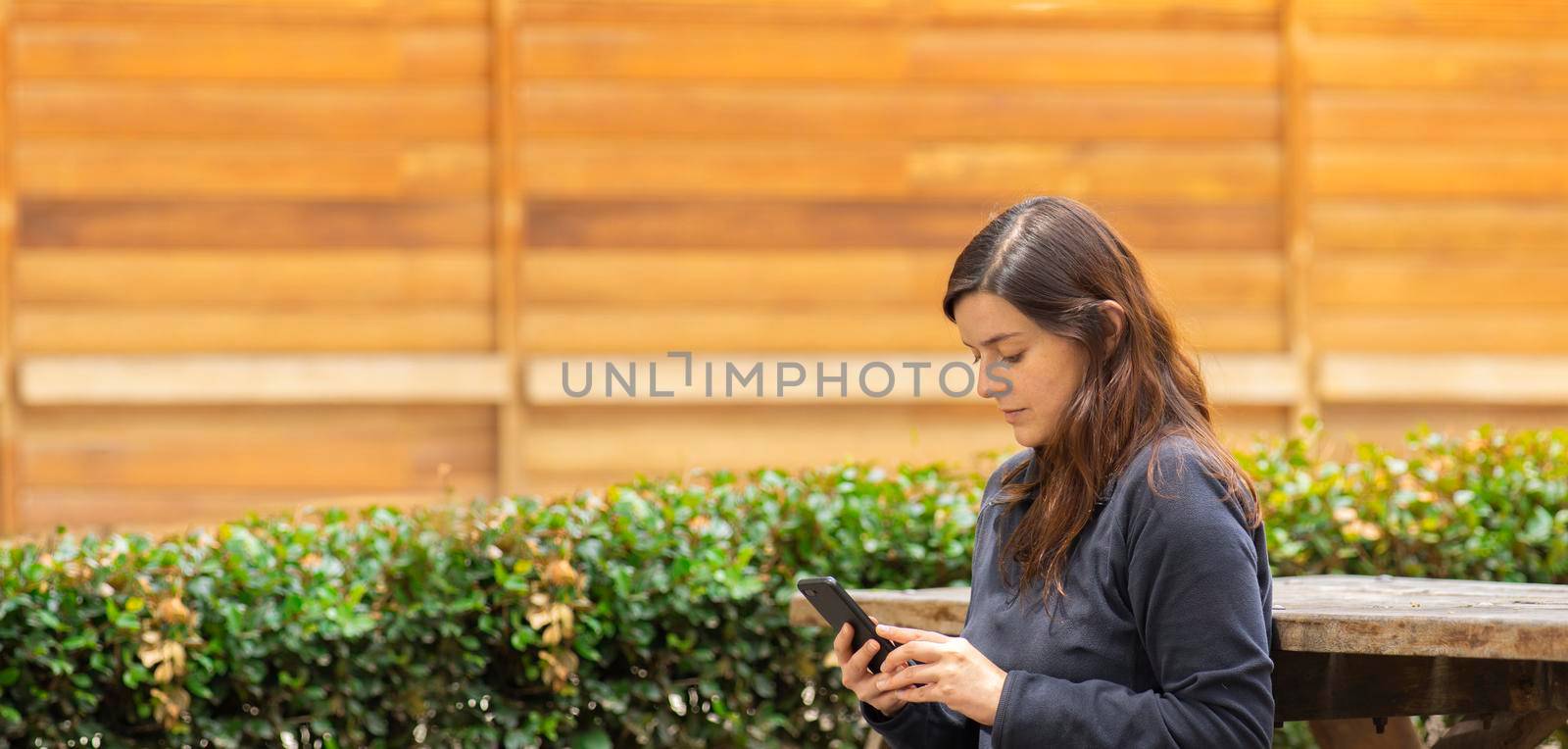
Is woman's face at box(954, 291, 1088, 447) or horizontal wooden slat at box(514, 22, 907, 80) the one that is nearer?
woman's face at box(954, 291, 1088, 447)

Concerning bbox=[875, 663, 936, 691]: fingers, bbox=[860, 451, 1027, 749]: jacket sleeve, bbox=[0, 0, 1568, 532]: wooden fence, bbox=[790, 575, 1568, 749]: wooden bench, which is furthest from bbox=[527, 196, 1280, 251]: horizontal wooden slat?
bbox=[875, 663, 936, 691]: fingers

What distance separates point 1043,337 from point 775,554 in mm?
1419

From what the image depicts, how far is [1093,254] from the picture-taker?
5.93 ft

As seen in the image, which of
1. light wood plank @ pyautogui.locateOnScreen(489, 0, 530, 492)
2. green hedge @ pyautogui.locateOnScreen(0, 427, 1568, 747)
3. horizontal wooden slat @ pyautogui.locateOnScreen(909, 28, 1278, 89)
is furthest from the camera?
horizontal wooden slat @ pyautogui.locateOnScreen(909, 28, 1278, 89)

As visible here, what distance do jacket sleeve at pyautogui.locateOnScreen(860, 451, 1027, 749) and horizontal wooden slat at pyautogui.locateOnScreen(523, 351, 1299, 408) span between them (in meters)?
3.48

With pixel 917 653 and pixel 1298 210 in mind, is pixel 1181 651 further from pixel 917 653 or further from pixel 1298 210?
pixel 1298 210

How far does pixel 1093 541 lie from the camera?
1.77 m

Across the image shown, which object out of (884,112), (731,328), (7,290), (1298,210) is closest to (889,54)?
(884,112)

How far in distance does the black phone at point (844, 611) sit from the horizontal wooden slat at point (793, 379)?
3.61 m

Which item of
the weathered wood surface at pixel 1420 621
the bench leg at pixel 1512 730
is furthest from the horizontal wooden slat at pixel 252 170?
the bench leg at pixel 1512 730

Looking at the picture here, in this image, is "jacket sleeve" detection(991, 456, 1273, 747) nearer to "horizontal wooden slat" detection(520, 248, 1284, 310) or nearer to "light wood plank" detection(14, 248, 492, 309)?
"horizontal wooden slat" detection(520, 248, 1284, 310)

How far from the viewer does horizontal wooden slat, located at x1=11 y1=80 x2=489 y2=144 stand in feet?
17.5

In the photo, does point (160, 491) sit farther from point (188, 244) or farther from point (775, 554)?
point (775, 554)

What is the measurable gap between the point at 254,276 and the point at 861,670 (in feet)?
13.5
